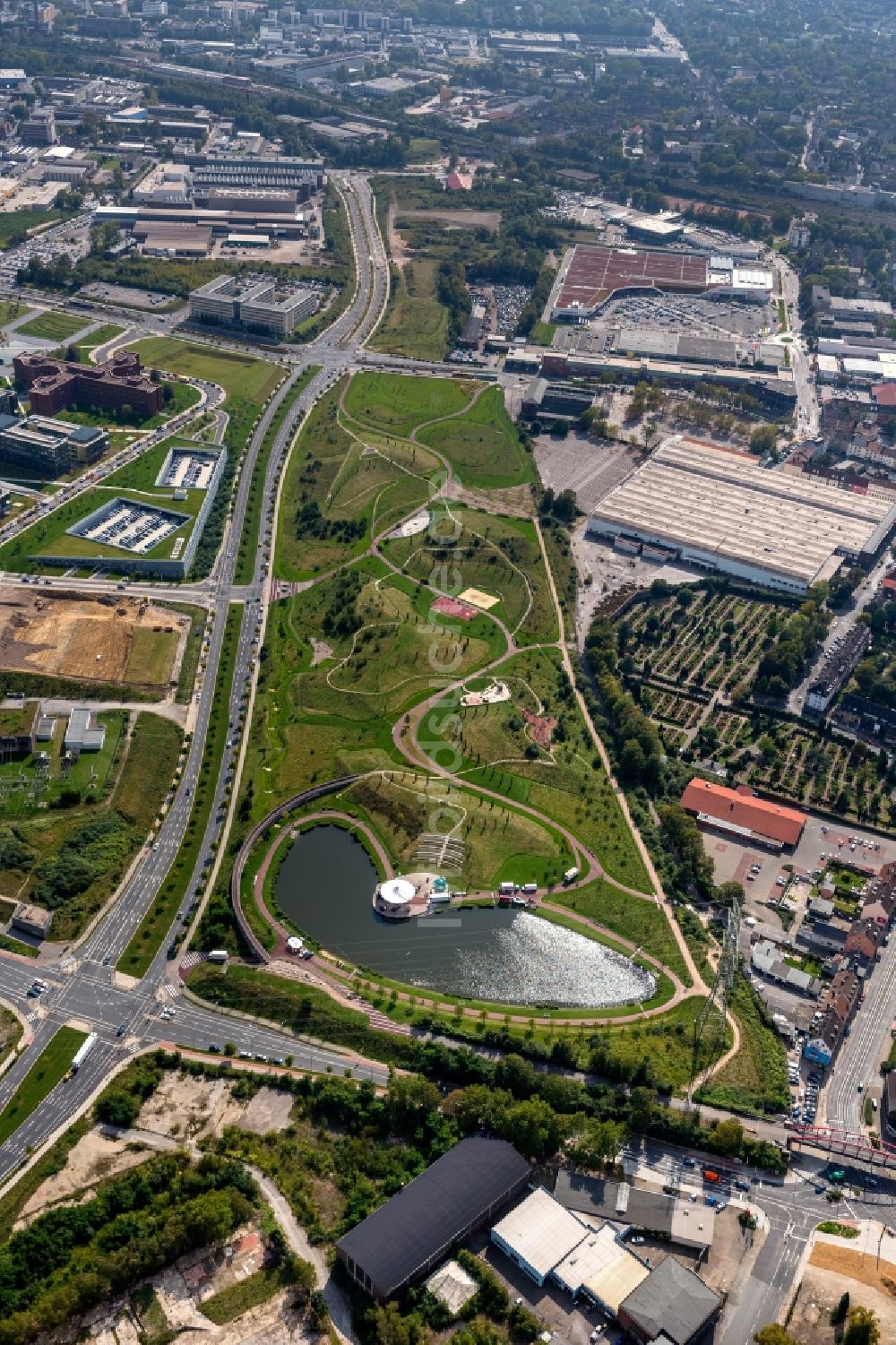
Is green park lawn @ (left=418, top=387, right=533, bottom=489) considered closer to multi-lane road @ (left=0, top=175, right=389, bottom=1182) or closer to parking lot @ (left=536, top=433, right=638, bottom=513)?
parking lot @ (left=536, top=433, right=638, bottom=513)

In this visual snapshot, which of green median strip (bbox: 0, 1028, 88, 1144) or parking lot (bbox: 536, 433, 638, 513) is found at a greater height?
parking lot (bbox: 536, 433, 638, 513)

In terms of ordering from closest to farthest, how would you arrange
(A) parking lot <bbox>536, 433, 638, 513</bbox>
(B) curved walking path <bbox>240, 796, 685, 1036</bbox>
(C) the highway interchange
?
(C) the highway interchange, (B) curved walking path <bbox>240, 796, 685, 1036</bbox>, (A) parking lot <bbox>536, 433, 638, 513</bbox>

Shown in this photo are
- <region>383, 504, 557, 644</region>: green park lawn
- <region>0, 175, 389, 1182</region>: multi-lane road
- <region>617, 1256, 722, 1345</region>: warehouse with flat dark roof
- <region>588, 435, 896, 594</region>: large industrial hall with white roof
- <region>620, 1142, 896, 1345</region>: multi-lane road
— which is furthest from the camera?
<region>588, 435, 896, 594</region>: large industrial hall with white roof

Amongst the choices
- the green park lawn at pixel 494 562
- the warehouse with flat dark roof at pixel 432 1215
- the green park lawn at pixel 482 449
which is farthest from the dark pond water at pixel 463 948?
the green park lawn at pixel 482 449

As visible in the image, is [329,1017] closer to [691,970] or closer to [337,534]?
[691,970]

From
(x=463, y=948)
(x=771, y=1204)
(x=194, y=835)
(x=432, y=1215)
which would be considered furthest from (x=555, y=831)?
(x=432, y=1215)

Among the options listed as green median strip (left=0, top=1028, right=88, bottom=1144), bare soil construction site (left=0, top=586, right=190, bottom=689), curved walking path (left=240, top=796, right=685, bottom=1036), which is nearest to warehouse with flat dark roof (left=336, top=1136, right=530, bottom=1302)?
curved walking path (left=240, top=796, right=685, bottom=1036)
